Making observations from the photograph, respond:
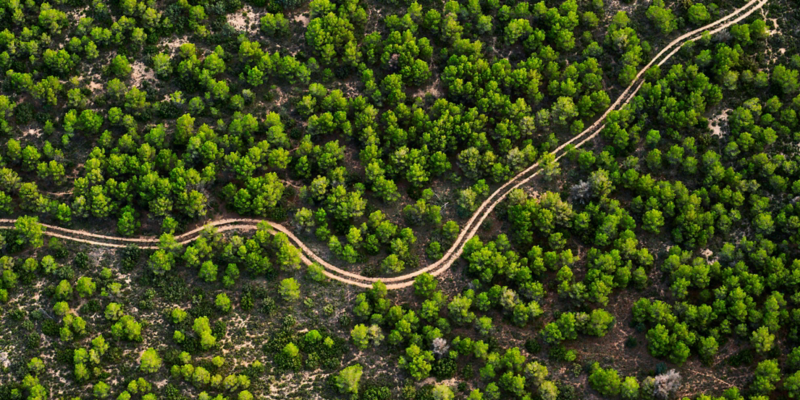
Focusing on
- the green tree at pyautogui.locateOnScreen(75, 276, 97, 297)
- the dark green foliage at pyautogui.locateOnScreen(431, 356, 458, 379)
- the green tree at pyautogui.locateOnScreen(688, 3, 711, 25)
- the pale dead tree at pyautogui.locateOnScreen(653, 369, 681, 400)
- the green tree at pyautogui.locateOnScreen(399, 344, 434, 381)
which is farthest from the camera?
the green tree at pyautogui.locateOnScreen(688, 3, 711, 25)

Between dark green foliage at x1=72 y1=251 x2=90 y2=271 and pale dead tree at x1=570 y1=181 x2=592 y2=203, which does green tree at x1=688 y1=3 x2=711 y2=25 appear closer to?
pale dead tree at x1=570 y1=181 x2=592 y2=203

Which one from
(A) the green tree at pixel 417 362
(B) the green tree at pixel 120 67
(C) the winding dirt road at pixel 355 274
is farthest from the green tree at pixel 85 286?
(A) the green tree at pixel 417 362

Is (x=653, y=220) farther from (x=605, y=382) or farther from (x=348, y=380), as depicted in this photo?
(x=348, y=380)

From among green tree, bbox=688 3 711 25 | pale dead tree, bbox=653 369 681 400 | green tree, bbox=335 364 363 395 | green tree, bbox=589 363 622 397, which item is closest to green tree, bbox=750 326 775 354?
pale dead tree, bbox=653 369 681 400

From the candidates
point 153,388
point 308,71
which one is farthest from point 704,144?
point 153,388

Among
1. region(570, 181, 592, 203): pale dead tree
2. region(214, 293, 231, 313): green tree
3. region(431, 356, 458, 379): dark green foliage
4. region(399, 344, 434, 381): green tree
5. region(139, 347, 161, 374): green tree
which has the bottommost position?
region(431, 356, 458, 379): dark green foliage

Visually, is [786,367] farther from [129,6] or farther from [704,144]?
[129,6]

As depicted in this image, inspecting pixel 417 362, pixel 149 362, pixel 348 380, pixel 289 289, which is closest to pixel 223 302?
pixel 289 289

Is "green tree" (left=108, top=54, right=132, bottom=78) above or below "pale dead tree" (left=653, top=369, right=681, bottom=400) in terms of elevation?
above
